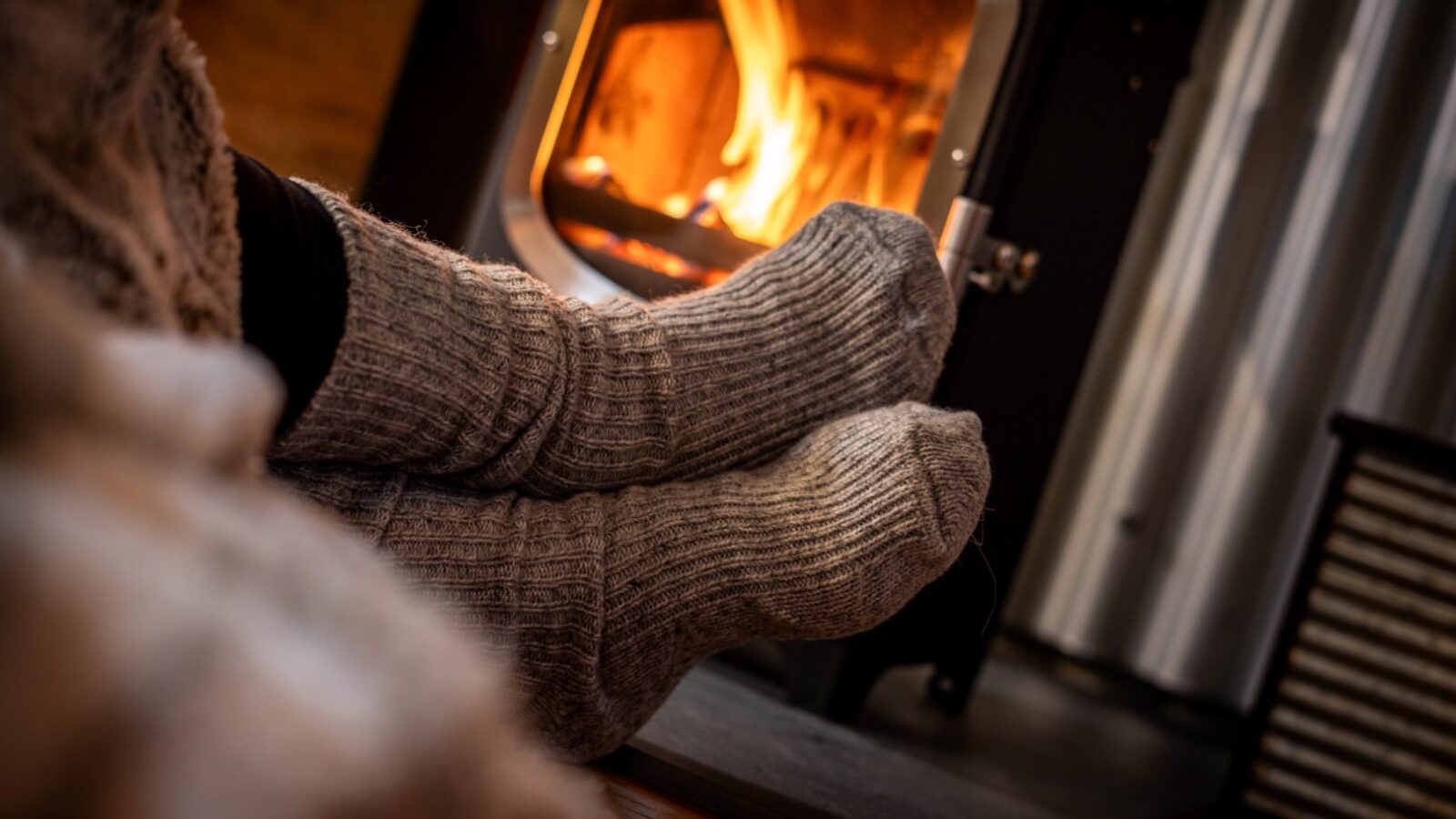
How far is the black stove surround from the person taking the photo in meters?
1.26

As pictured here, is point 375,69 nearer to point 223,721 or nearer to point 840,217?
point 840,217

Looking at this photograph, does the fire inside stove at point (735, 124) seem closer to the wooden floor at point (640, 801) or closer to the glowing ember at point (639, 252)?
the glowing ember at point (639, 252)

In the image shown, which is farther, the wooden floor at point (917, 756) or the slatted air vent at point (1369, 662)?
the slatted air vent at point (1369, 662)

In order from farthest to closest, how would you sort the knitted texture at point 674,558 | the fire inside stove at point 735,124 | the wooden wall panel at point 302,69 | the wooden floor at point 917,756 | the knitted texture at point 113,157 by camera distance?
the wooden wall panel at point 302,69
the fire inside stove at point 735,124
the wooden floor at point 917,756
the knitted texture at point 674,558
the knitted texture at point 113,157

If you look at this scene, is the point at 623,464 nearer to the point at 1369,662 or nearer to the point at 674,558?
the point at 674,558

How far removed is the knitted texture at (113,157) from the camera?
11.1 inches

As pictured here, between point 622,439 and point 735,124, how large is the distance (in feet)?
2.69

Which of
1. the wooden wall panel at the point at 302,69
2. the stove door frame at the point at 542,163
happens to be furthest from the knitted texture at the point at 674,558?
the wooden wall panel at the point at 302,69

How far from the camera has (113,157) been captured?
33cm

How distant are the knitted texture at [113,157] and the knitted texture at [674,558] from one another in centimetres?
24

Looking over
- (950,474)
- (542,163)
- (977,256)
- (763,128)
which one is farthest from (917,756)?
(542,163)

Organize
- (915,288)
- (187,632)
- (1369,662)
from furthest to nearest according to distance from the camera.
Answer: (1369,662) → (915,288) → (187,632)

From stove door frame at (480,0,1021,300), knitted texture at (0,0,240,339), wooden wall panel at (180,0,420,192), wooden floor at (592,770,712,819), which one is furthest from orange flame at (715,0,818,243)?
wooden wall panel at (180,0,420,192)

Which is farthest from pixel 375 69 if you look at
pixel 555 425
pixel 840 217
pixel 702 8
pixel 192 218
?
pixel 192 218
